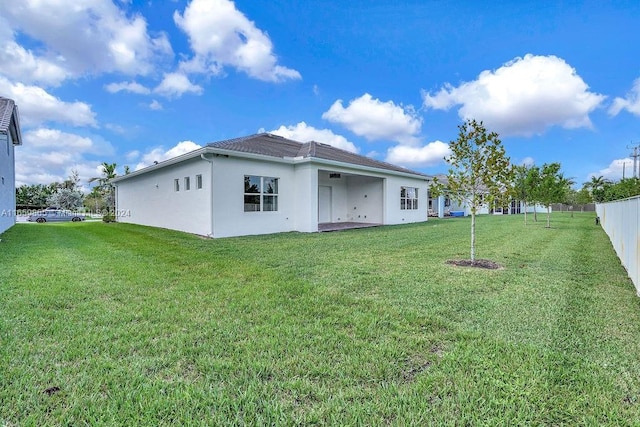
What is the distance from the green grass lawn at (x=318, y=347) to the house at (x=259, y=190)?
6396 millimetres

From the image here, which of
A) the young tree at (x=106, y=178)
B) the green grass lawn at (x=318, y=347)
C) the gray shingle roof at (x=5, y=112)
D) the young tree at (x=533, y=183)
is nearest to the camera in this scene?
the green grass lawn at (x=318, y=347)

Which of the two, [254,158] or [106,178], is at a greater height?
[106,178]

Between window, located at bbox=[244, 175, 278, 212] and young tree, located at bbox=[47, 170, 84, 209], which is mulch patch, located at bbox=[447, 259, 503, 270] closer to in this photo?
window, located at bbox=[244, 175, 278, 212]

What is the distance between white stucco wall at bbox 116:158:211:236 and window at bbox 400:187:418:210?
1214cm

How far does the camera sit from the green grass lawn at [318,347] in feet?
7.00

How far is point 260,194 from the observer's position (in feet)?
44.1

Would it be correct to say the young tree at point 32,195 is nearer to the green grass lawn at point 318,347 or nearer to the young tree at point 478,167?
the green grass lawn at point 318,347

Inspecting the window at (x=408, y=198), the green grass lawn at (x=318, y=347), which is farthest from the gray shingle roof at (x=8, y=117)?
the window at (x=408, y=198)

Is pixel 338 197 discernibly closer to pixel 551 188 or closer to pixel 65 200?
pixel 551 188

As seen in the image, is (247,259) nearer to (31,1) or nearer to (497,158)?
(497,158)

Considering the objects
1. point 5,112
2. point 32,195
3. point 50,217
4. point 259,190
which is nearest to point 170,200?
point 259,190

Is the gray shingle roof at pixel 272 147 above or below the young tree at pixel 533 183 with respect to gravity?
above

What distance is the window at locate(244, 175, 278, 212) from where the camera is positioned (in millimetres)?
13047

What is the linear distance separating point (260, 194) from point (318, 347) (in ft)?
35.9
